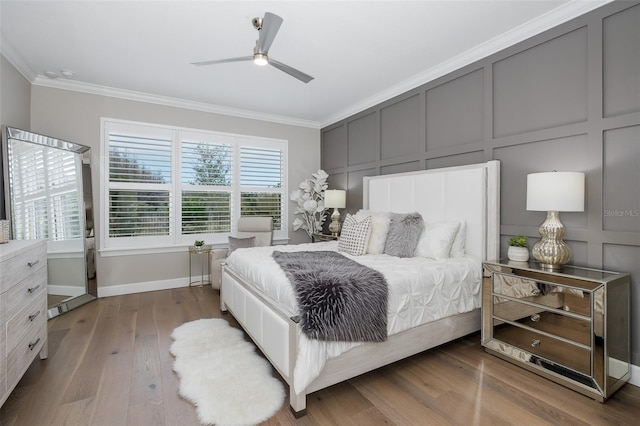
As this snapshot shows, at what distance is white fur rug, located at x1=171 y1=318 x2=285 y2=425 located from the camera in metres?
1.76

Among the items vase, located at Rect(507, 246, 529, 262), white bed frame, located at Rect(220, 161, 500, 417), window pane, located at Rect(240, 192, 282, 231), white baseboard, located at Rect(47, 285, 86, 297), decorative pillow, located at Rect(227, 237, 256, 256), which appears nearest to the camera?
white bed frame, located at Rect(220, 161, 500, 417)

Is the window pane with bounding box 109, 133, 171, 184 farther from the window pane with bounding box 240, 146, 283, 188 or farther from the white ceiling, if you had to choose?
the window pane with bounding box 240, 146, 283, 188

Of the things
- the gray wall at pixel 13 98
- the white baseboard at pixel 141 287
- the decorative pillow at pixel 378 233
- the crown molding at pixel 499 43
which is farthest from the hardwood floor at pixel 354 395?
the crown molding at pixel 499 43

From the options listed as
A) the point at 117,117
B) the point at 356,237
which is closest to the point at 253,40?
the point at 356,237

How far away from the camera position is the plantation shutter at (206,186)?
179 inches

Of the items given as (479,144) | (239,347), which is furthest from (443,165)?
(239,347)

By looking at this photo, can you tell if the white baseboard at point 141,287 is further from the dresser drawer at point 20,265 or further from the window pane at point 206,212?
the dresser drawer at point 20,265

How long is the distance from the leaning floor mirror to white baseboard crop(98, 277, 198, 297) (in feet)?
0.51

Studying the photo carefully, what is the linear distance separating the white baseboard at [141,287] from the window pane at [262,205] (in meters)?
1.38

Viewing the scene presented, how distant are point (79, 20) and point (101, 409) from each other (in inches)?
116

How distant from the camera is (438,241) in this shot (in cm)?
288

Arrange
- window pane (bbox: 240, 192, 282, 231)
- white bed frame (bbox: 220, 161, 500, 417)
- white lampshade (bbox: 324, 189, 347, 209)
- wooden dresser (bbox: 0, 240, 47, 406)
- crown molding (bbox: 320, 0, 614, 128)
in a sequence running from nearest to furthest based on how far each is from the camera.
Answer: wooden dresser (bbox: 0, 240, 47, 406), white bed frame (bbox: 220, 161, 500, 417), crown molding (bbox: 320, 0, 614, 128), white lampshade (bbox: 324, 189, 347, 209), window pane (bbox: 240, 192, 282, 231)

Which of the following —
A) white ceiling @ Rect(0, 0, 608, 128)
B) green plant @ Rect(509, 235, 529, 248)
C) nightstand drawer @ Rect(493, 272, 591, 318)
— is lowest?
nightstand drawer @ Rect(493, 272, 591, 318)

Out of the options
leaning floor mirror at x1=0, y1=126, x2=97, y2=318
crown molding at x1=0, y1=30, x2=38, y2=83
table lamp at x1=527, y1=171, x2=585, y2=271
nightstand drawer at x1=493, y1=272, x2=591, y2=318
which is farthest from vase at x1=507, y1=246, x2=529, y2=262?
crown molding at x1=0, y1=30, x2=38, y2=83
